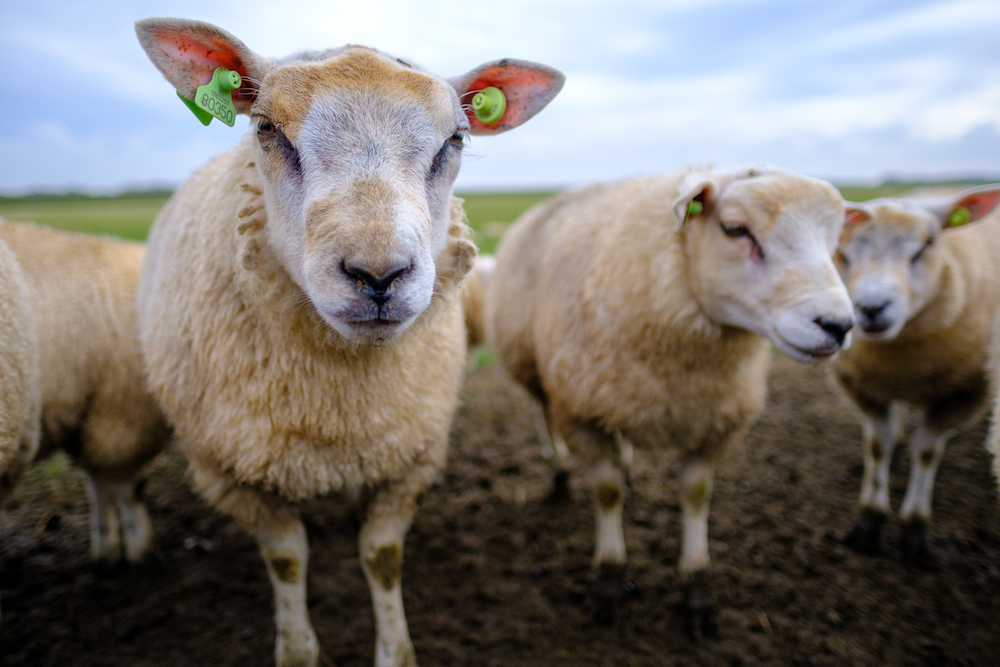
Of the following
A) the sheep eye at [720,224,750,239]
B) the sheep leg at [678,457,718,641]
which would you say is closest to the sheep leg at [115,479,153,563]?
the sheep leg at [678,457,718,641]

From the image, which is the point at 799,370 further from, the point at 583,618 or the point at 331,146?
the point at 331,146

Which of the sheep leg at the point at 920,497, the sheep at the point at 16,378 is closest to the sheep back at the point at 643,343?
the sheep leg at the point at 920,497

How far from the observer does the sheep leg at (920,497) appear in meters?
3.32

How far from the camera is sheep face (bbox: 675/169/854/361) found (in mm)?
2191

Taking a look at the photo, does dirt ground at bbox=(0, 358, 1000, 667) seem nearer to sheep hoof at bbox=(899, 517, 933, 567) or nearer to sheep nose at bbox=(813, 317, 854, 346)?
sheep hoof at bbox=(899, 517, 933, 567)

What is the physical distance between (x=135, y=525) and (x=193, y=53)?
8.79ft

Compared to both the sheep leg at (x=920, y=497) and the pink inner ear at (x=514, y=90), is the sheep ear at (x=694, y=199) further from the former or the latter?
the sheep leg at (x=920, y=497)

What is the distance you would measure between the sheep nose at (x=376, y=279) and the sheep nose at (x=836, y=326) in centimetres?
164

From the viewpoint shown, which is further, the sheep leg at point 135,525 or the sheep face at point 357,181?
the sheep leg at point 135,525

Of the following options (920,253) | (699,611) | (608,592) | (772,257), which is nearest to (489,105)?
(772,257)

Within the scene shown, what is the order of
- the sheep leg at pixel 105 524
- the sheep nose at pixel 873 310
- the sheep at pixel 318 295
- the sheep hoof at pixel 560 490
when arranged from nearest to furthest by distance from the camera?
1. the sheep at pixel 318 295
2. the sheep nose at pixel 873 310
3. the sheep leg at pixel 105 524
4. the sheep hoof at pixel 560 490

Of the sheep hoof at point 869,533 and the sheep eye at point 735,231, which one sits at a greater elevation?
the sheep eye at point 735,231

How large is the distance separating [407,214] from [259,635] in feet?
7.65

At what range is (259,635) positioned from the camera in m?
2.74
